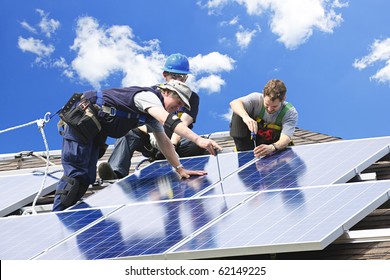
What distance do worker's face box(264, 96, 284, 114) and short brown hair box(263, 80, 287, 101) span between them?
45 mm

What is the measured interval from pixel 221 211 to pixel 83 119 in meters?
2.16

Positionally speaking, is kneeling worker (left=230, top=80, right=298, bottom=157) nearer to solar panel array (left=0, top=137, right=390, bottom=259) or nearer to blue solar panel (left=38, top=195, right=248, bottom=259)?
solar panel array (left=0, top=137, right=390, bottom=259)

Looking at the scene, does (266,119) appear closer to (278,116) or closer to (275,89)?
(278,116)

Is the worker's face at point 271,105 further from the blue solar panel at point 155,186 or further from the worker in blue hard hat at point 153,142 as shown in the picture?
the worker in blue hard hat at point 153,142

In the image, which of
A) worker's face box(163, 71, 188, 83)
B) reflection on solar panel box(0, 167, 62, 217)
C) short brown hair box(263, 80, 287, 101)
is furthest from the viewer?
worker's face box(163, 71, 188, 83)

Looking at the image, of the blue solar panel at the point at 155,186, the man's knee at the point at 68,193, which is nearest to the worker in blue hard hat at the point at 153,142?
the blue solar panel at the point at 155,186

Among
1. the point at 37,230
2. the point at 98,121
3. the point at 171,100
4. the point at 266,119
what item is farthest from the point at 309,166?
the point at 37,230

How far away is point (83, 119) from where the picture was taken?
424 inches

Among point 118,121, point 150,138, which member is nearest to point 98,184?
point 150,138

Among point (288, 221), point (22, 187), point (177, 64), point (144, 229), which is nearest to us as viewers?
point (288, 221)

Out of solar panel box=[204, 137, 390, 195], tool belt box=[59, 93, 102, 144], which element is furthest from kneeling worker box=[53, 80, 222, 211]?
solar panel box=[204, 137, 390, 195]

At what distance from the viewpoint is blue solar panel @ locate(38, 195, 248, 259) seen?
8805mm
